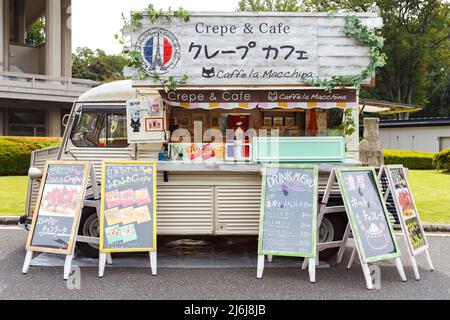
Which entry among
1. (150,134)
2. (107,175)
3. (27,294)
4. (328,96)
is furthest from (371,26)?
(27,294)

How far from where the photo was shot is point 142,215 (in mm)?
5516

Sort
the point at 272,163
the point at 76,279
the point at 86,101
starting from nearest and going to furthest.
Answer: the point at 76,279 → the point at 272,163 → the point at 86,101

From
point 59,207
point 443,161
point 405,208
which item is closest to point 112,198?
point 59,207

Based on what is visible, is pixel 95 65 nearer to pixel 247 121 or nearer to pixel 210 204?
pixel 247 121

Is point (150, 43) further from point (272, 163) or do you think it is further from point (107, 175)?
point (272, 163)

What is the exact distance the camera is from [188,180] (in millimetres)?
6012

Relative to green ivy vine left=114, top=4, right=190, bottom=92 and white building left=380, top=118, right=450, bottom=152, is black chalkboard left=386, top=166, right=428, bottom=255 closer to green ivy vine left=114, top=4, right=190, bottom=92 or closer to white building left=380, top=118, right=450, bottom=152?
green ivy vine left=114, top=4, right=190, bottom=92

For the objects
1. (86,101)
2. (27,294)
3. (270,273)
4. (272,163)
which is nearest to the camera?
(27,294)

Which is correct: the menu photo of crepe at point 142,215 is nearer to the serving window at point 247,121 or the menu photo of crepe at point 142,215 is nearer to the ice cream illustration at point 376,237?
the serving window at point 247,121

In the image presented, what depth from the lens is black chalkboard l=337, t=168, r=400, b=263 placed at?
5.19 m

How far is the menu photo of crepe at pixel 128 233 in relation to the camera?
5426 mm

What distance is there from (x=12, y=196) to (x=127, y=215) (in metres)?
7.38

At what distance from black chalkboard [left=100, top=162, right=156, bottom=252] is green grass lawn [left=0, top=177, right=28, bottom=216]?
16.0 ft

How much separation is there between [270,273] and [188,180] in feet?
5.51
